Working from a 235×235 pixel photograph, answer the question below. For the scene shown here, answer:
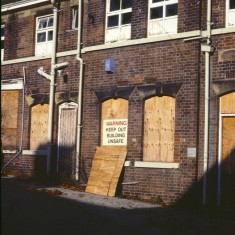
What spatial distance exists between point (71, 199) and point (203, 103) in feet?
14.6

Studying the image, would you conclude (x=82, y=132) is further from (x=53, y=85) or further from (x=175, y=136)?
(x=175, y=136)

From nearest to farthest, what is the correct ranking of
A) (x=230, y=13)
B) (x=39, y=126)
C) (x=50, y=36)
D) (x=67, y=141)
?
(x=230, y=13)
(x=67, y=141)
(x=39, y=126)
(x=50, y=36)

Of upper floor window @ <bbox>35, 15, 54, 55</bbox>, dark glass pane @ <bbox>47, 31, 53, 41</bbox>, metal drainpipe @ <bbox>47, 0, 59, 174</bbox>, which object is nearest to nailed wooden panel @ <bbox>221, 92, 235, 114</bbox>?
metal drainpipe @ <bbox>47, 0, 59, 174</bbox>

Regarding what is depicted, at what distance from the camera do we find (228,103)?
11.5 m

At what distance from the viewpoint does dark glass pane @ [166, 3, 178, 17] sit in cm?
1274

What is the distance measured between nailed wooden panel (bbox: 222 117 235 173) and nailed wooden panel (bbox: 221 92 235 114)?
0.72ft

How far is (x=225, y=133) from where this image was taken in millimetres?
11594

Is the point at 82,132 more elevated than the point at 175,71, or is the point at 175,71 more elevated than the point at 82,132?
the point at 175,71

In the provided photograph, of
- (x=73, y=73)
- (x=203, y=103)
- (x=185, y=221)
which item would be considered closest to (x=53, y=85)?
(x=73, y=73)

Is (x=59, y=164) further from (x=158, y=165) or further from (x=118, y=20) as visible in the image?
(x=118, y=20)

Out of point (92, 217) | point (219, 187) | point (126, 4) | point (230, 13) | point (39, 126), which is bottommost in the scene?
point (92, 217)

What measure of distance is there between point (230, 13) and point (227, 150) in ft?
12.3

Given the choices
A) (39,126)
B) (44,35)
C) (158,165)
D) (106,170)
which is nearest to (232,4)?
(158,165)

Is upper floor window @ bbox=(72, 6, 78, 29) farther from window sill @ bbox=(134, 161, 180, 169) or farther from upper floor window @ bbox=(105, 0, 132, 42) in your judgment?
window sill @ bbox=(134, 161, 180, 169)
